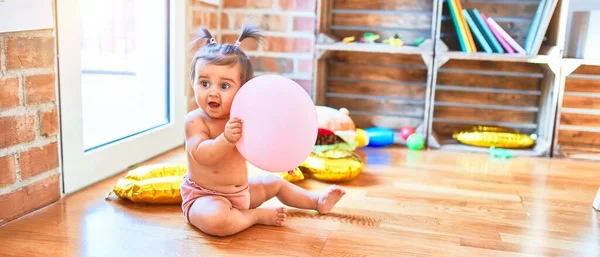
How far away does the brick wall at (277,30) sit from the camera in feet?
8.69

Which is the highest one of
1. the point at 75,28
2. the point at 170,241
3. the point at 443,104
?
the point at 75,28

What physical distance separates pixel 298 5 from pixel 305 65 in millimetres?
Result: 283

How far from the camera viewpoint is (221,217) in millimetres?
1333

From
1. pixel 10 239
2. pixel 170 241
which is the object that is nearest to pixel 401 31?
pixel 170 241

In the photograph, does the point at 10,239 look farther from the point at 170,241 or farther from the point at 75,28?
the point at 75,28

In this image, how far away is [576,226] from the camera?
1.52 m

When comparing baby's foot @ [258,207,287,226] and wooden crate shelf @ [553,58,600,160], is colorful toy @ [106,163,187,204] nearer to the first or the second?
baby's foot @ [258,207,287,226]

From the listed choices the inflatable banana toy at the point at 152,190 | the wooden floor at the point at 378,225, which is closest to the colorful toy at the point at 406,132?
the wooden floor at the point at 378,225

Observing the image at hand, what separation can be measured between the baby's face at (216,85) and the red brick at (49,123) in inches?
18.6

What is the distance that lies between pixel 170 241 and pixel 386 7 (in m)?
1.72

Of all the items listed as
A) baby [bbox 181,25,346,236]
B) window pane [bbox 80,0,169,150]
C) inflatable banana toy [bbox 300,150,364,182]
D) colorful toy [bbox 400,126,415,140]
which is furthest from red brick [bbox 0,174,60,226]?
colorful toy [bbox 400,126,415,140]

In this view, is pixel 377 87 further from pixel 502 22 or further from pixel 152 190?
pixel 152 190

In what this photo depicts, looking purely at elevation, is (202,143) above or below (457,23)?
below

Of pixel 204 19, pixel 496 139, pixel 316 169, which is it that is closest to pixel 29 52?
pixel 316 169
